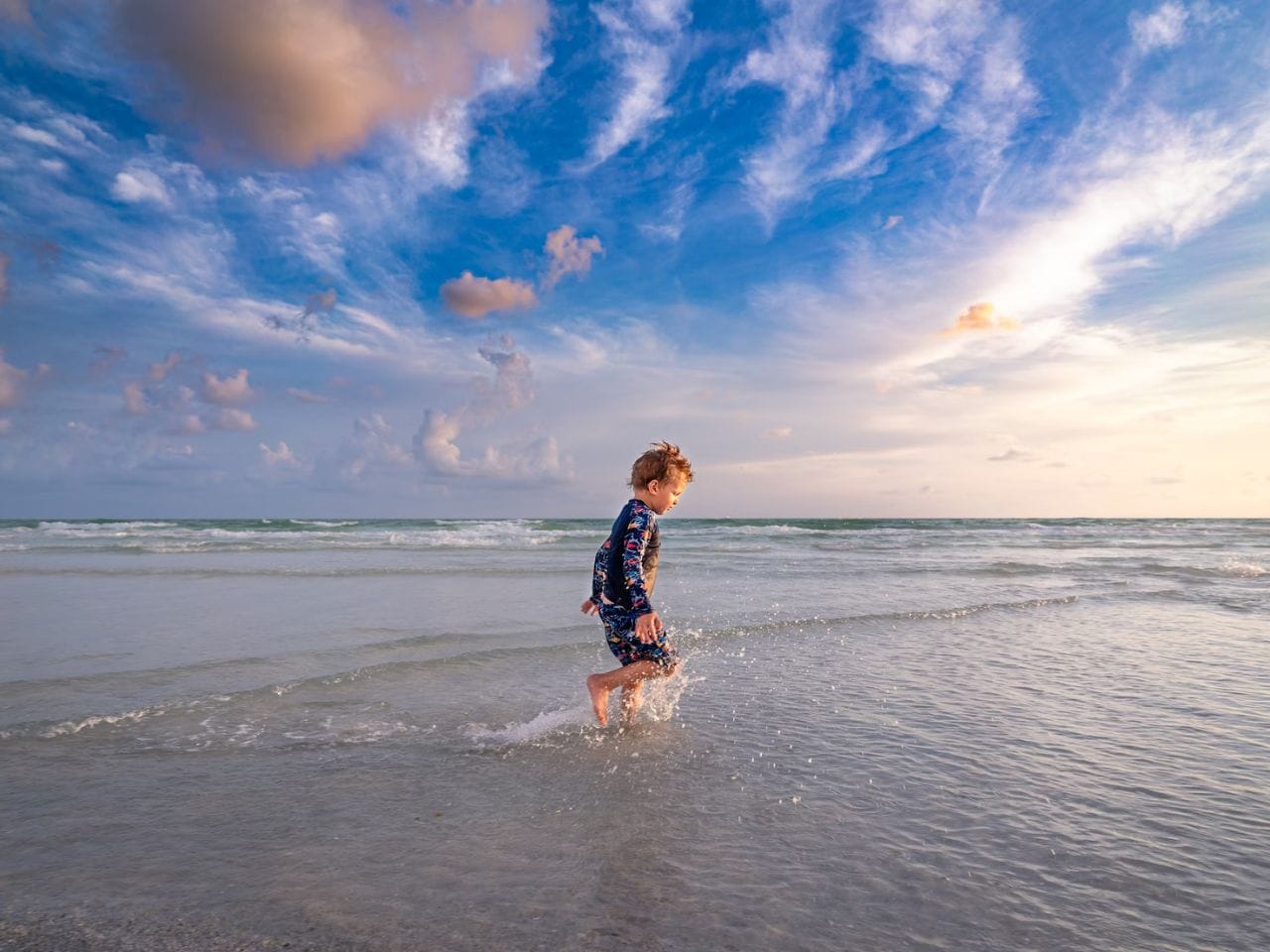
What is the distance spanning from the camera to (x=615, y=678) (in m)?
4.95

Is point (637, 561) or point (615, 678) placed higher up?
point (637, 561)

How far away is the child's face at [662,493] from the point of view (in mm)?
4977

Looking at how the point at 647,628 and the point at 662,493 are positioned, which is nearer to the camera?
the point at 647,628

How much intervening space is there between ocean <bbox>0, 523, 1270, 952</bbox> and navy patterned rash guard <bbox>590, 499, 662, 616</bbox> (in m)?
0.91

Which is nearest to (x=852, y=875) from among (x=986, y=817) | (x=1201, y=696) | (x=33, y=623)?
(x=986, y=817)

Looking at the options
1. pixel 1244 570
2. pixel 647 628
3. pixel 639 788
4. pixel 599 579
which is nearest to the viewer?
pixel 639 788

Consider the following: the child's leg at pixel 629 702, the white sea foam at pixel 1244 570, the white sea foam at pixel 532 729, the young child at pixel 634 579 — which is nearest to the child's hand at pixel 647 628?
the young child at pixel 634 579

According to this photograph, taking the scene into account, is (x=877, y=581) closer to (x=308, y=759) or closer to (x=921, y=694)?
(x=921, y=694)

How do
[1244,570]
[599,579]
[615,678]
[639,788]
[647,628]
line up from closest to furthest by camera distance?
[639,788], [647,628], [615,678], [599,579], [1244,570]

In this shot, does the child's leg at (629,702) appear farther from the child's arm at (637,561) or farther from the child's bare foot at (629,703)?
the child's arm at (637,561)

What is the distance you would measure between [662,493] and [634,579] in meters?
0.63

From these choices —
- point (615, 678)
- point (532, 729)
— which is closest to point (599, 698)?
point (615, 678)

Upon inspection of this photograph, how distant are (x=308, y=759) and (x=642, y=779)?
6.75ft

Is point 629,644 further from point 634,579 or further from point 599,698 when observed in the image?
point 634,579
